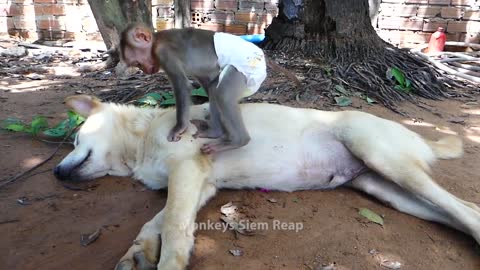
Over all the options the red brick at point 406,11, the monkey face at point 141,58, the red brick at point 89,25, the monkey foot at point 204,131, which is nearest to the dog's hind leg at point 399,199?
the monkey foot at point 204,131

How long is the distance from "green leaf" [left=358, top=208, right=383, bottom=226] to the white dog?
0.21 meters

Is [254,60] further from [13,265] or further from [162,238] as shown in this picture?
[13,265]

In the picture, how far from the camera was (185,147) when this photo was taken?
126 inches

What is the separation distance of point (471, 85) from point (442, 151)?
4094 mm

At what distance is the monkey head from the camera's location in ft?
10.5

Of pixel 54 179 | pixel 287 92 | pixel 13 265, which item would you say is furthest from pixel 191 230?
pixel 287 92

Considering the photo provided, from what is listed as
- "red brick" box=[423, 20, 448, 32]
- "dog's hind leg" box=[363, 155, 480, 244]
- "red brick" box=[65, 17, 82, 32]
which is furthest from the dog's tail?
"red brick" box=[65, 17, 82, 32]

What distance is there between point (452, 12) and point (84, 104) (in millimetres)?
8684

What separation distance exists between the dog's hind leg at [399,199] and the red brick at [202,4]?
757cm

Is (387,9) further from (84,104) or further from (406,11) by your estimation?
(84,104)

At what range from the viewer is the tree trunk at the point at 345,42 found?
19.9ft

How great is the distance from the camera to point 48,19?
398 inches

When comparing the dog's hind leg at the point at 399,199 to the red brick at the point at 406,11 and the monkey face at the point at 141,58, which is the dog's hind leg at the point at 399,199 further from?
the red brick at the point at 406,11

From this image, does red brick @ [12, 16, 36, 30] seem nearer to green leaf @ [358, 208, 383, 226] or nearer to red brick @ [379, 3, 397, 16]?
red brick @ [379, 3, 397, 16]
